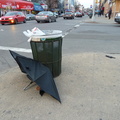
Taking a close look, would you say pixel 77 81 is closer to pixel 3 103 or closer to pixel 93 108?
pixel 93 108

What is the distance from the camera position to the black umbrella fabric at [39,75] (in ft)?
8.84

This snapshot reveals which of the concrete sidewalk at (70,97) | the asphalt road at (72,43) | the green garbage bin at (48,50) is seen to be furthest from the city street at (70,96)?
the asphalt road at (72,43)

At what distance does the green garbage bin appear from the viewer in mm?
3072

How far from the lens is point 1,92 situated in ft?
9.86

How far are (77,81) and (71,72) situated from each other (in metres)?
0.50

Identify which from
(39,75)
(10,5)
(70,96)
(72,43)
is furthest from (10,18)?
(10,5)

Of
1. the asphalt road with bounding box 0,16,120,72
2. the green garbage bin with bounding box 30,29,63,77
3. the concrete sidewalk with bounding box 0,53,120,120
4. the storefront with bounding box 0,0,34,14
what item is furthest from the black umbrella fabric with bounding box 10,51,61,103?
the storefront with bounding box 0,0,34,14

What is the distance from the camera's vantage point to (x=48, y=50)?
3164mm

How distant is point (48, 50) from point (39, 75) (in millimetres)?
664

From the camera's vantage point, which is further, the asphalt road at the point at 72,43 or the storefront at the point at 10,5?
the storefront at the point at 10,5

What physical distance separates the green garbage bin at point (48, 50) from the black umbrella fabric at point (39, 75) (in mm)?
313

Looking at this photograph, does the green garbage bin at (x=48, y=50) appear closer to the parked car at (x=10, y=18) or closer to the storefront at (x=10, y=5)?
the parked car at (x=10, y=18)

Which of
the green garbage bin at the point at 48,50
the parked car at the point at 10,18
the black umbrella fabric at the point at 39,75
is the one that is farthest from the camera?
the parked car at the point at 10,18

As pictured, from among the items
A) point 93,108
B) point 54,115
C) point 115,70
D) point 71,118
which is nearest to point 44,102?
point 54,115
